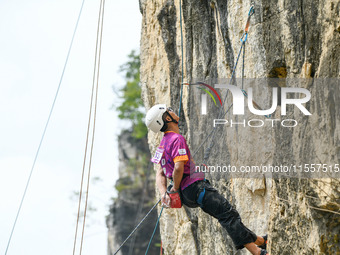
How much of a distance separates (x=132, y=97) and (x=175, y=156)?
24221 mm

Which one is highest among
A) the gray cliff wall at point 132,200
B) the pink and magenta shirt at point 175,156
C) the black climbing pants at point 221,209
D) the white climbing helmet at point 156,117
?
the white climbing helmet at point 156,117

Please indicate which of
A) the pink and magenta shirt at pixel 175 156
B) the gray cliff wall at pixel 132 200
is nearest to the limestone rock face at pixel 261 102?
the pink and magenta shirt at pixel 175 156

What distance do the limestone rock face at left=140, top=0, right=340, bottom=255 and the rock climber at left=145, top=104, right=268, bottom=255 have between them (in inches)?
13.8

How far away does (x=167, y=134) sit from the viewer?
5.36 metres

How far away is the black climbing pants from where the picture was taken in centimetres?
506

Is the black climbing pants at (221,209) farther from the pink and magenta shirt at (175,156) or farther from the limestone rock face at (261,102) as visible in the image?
the limestone rock face at (261,102)

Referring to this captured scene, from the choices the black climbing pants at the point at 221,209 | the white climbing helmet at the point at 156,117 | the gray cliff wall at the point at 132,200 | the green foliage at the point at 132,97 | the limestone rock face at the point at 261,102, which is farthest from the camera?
the green foliage at the point at 132,97

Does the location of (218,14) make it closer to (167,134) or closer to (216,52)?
(216,52)

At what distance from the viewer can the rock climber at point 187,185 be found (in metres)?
5.09

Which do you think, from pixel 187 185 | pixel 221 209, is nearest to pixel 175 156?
pixel 187 185

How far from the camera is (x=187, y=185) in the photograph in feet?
17.4

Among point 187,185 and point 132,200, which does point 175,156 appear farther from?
point 132,200

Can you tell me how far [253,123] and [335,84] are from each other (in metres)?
2.15

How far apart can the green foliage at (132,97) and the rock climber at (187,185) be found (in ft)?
72.0
